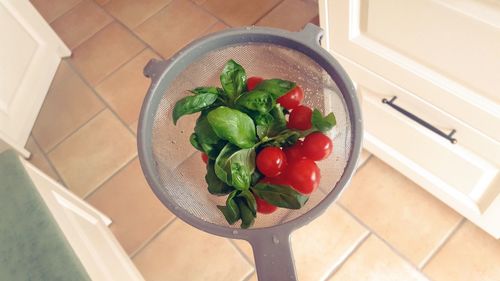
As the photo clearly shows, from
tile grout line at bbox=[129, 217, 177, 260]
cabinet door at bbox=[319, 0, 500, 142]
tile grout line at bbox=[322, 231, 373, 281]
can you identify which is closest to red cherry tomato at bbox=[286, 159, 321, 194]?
cabinet door at bbox=[319, 0, 500, 142]

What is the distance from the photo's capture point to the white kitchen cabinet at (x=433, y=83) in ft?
1.86

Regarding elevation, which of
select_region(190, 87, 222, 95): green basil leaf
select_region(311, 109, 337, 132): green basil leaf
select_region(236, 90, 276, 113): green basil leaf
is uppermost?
select_region(190, 87, 222, 95): green basil leaf

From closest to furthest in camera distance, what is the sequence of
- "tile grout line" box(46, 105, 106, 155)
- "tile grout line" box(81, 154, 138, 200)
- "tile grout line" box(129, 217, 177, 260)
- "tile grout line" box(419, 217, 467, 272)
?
"tile grout line" box(419, 217, 467, 272) → "tile grout line" box(129, 217, 177, 260) → "tile grout line" box(81, 154, 138, 200) → "tile grout line" box(46, 105, 106, 155)

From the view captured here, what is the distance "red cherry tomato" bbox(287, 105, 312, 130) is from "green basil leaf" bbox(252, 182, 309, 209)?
10 centimetres

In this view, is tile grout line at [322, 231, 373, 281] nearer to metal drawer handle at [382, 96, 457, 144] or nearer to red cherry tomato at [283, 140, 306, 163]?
metal drawer handle at [382, 96, 457, 144]

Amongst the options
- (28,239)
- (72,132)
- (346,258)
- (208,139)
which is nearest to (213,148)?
(208,139)

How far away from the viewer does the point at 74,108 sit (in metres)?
1.35

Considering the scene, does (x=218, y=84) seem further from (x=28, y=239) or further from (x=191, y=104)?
(x=28, y=239)

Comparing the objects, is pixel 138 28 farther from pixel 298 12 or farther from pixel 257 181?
pixel 257 181

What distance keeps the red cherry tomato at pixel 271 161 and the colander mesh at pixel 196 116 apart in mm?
61

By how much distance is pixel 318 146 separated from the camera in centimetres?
57

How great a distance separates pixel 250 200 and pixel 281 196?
5 centimetres

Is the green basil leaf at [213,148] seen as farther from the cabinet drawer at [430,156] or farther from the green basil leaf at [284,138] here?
the cabinet drawer at [430,156]

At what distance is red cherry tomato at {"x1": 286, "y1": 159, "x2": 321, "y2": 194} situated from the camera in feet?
1.83
